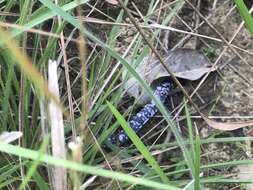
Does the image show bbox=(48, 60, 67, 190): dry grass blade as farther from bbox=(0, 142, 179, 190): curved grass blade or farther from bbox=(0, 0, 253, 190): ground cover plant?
bbox=(0, 142, 179, 190): curved grass blade

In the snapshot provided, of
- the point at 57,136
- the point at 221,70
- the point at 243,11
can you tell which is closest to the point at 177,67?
the point at 221,70

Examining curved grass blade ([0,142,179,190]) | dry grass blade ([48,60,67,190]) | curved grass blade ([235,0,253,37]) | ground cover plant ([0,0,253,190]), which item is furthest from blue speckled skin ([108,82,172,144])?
curved grass blade ([0,142,179,190])

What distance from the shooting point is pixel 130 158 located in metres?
1.03

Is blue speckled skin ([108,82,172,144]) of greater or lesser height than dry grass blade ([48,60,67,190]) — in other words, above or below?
below

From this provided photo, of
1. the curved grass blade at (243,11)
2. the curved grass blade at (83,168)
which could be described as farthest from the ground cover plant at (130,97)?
the curved grass blade at (83,168)

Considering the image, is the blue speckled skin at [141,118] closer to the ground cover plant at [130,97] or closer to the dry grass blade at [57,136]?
the ground cover plant at [130,97]

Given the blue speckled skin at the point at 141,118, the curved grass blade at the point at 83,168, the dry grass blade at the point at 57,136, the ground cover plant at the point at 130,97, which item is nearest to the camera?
the curved grass blade at the point at 83,168

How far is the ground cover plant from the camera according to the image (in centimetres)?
87

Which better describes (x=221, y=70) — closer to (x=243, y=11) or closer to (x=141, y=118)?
(x=141, y=118)

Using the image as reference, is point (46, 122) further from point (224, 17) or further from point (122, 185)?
point (224, 17)

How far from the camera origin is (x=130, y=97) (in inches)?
46.3

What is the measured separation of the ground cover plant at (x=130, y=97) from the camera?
874 millimetres

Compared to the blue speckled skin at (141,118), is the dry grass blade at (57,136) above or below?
above

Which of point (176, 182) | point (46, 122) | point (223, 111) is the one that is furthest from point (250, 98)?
point (46, 122)
